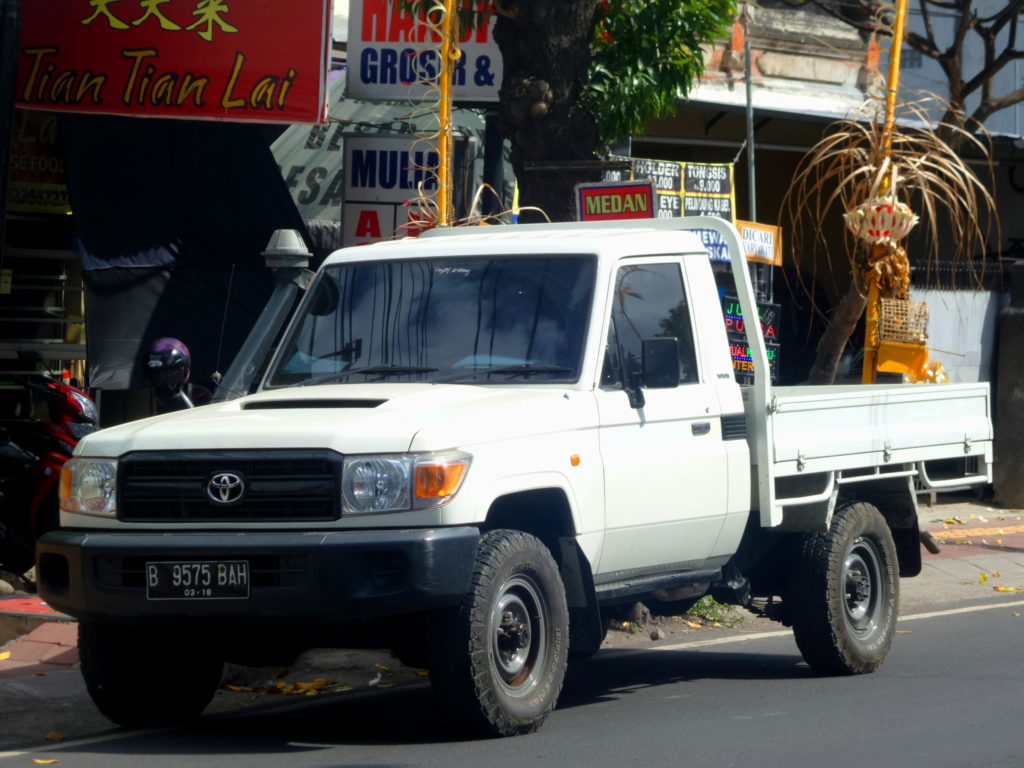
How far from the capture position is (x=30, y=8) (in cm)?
1166

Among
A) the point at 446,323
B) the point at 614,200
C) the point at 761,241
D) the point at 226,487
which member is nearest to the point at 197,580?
the point at 226,487

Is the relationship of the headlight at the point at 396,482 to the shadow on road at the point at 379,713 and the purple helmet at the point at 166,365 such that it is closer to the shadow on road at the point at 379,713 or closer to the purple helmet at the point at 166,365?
the shadow on road at the point at 379,713

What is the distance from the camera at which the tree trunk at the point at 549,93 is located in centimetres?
1015

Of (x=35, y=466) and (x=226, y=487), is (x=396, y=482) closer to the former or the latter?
(x=226, y=487)

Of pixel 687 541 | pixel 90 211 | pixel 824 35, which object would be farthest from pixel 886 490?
pixel 824 35

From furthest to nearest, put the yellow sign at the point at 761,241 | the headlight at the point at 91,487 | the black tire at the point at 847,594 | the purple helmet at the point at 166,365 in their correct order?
the yellow sign at the point at 761,241 → the purple helmet at the point at 166,365 → the black tire at the point at 847,594 → the headlight at the point at 91,487

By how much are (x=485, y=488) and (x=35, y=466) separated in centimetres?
458

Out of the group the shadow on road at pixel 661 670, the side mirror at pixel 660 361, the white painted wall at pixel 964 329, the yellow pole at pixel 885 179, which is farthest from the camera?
the white painted wall at pixel 964 329

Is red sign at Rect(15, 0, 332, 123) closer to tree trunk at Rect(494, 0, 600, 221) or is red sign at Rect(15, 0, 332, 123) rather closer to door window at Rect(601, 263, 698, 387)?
tree trunk at Rect(494, 0, 600, 221)

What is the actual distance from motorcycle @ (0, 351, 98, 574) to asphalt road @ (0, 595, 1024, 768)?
8.89 feet

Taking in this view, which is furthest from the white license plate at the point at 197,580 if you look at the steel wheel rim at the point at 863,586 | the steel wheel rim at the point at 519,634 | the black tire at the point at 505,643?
the steel wheel rim at the point at 863,586

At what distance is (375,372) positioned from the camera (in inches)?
278

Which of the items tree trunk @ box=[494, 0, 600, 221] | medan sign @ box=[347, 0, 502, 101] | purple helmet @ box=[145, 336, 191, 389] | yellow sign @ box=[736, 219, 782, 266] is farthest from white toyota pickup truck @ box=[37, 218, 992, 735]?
medan sign @ box=[347, 0, 502, 101]

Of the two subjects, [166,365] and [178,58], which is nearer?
[166,365]
